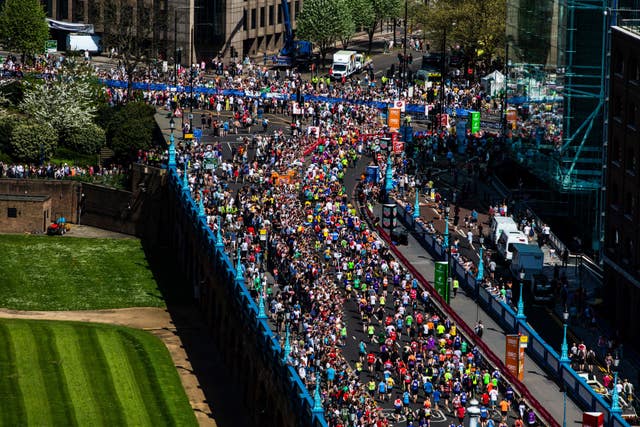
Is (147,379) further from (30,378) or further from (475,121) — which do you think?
(475,121)

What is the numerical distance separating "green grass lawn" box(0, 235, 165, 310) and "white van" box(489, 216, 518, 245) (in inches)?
1006

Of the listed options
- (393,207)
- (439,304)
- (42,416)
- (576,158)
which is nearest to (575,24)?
(576,158)

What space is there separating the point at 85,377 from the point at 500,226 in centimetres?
3285

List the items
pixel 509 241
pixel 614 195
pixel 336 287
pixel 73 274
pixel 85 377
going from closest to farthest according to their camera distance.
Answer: pixel 85 377 < pixel 336 287 < pixel 614 195 < pixel 509 241 < pixel 73 274

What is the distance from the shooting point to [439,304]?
413 feet

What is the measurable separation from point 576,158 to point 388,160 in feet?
64.3

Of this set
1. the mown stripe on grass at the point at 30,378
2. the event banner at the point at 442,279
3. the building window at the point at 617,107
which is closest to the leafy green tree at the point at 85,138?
the mown stripe on grass at the point at 30,378

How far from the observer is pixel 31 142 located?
169875mm

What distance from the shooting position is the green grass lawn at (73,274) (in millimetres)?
147500

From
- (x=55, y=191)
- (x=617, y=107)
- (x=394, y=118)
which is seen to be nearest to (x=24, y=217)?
(x=55, y=191)

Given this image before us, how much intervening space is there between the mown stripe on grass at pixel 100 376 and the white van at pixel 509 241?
29237 mm

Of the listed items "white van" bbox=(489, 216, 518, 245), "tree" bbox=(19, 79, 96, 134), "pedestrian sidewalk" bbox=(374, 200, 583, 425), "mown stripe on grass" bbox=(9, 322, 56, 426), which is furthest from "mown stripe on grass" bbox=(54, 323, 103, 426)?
"tree" bbox=(19, 79, 96, 134)

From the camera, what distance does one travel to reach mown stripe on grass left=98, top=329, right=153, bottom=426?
122062 millimetres

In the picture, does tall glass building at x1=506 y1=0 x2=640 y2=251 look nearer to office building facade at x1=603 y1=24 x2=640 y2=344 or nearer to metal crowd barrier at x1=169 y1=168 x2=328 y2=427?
office building facade at x1=603 y1=24 x2=640 y2=344
